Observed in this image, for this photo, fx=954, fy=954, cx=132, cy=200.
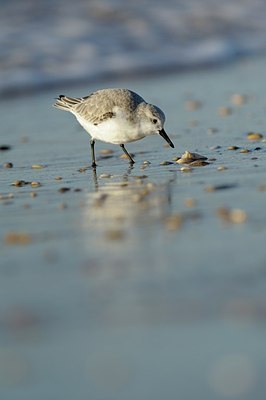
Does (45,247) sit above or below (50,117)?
below

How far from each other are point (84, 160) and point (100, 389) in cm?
474

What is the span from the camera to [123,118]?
689cm

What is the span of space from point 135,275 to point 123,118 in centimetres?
312

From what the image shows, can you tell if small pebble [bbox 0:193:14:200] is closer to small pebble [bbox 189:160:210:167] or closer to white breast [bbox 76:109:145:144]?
white breast [bbox 76:109:145:144]

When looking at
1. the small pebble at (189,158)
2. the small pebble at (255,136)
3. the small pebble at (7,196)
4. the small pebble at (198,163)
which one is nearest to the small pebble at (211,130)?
the small pebble at (255,136)

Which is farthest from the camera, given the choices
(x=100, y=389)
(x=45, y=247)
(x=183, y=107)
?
(x=183, y=107)

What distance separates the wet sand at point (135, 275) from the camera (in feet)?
9.81

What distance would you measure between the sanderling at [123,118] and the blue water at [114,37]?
4775mm

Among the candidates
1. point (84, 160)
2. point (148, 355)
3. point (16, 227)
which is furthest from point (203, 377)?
point (84, 160)

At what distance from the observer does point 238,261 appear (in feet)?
13.2

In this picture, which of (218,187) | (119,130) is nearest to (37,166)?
(119,130)

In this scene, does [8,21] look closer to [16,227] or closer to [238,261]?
[16,227]

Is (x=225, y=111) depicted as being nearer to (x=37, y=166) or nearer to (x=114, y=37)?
(x=37, y=166)

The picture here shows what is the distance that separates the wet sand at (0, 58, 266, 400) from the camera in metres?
2.99
